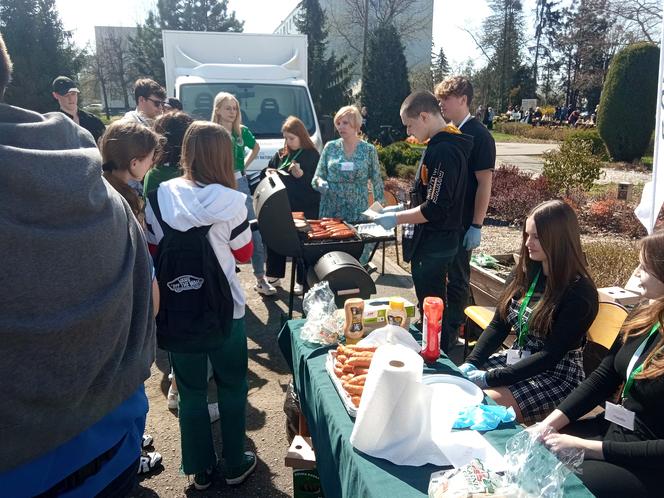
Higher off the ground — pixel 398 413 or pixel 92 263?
pixel 92 263

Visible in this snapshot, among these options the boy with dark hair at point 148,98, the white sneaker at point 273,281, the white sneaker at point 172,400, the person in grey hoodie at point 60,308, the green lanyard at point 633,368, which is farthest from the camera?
the white sneaker at point 273,281

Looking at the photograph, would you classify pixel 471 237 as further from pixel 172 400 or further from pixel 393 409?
pixel 393 409

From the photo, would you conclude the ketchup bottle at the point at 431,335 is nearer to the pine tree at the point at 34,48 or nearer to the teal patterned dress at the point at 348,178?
the teal patterned dress at the point at 348,178

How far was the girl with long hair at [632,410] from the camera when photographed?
6.06 ft

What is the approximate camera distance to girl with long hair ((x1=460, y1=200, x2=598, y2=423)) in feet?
7.89

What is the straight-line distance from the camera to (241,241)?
2443 mm

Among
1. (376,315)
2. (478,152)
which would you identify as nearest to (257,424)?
(376,315)

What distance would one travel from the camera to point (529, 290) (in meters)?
2.61

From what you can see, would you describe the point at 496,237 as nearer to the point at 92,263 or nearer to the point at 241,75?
the point at 241,75

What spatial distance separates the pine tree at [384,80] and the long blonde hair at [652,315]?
1903 cm

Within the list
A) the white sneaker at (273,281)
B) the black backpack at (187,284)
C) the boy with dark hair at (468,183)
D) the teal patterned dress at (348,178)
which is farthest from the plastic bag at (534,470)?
the white sneaker at (273,281)

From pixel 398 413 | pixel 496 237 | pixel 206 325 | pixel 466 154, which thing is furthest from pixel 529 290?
pixel 496 237

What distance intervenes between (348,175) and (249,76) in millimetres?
3962

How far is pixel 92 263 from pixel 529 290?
2147 millimetres
